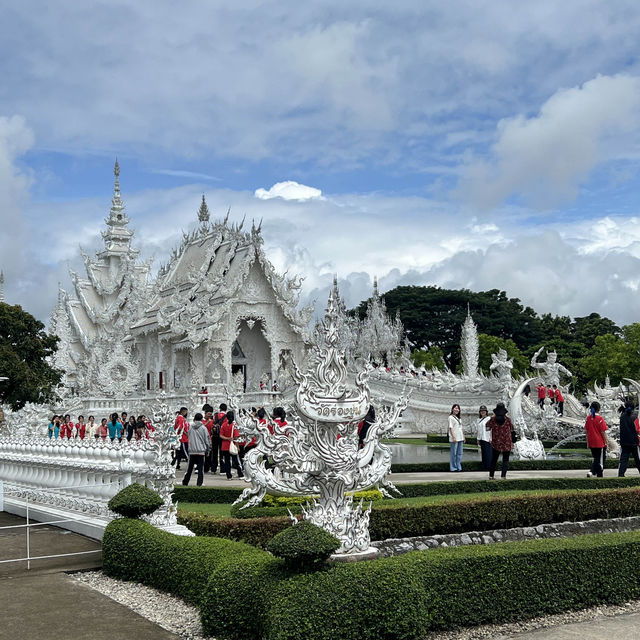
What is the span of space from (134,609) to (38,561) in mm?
2261

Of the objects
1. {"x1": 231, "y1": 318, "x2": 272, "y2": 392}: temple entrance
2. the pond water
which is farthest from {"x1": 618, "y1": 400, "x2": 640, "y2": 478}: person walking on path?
{"x1": 231, "y1": 318, "x2": 272, "y2": 392}: temple entrance

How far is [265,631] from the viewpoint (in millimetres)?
6062

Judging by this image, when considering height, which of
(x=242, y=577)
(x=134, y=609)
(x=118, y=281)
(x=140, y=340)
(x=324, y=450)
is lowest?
(x=134, y=609)

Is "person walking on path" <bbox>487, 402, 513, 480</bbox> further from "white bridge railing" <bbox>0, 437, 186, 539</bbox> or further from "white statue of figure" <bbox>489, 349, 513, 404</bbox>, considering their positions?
"white statue of figure" <bbox>489, 349, 513, 404</bbox>

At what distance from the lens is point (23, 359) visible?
28672mm

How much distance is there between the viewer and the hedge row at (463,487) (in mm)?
12594

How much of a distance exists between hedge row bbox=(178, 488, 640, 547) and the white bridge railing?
696 millimetres

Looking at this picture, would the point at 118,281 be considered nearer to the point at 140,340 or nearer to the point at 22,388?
the point at 140,340

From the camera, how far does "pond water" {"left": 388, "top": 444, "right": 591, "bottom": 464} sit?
2136 cm

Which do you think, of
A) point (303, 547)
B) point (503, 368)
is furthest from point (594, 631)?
point (503, 368)

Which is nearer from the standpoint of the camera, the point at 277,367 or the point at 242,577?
the point at 242,577

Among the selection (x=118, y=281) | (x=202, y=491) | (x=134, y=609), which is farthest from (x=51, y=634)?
(x=118, y=281)

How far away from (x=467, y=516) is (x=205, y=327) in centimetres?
2583

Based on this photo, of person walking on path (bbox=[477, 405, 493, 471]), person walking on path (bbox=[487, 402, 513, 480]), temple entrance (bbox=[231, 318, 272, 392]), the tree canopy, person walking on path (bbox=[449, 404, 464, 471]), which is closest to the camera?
person walking on path (bbox=[487, 402, 513, 480])
